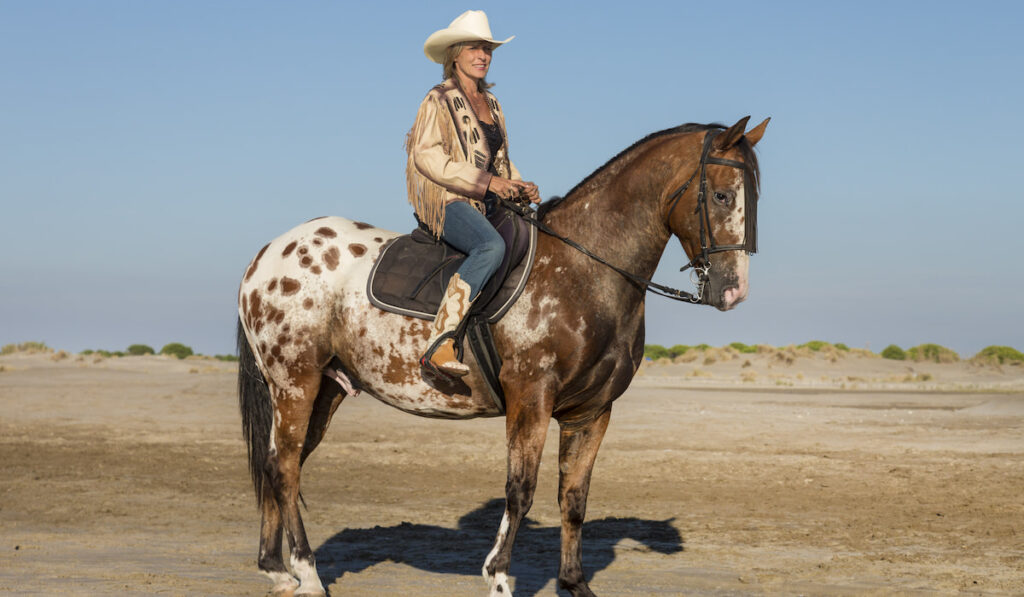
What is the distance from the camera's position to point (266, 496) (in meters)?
7.22

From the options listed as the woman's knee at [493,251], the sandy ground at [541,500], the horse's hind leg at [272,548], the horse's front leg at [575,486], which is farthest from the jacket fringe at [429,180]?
the sandy ground at [541,500]

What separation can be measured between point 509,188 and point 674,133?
3.69 feet

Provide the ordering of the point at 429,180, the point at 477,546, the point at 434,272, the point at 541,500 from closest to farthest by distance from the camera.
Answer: the point at 429,180
the point at 434,272
the point at 477,546
the point at 541,500

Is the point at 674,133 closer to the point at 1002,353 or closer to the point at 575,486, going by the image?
the point at 575,486

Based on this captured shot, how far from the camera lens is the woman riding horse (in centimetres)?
602

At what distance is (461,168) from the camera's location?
616 centimetres

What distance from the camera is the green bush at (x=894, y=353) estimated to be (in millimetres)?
48569

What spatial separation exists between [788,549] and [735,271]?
403 cm

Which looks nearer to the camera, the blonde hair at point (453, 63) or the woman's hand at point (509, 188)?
the woman's hand at point (509, 188)

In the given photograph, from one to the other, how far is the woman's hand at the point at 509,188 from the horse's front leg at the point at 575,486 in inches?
61.2

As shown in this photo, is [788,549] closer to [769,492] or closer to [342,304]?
[769,492]

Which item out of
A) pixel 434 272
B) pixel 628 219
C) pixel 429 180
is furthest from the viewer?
pixel 434 272

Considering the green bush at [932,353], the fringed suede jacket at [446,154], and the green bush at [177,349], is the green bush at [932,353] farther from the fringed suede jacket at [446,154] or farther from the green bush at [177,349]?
the fringed suede jacket at [446,154]

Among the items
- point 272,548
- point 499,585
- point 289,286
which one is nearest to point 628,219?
point 499,585
